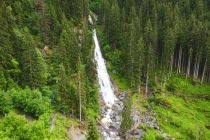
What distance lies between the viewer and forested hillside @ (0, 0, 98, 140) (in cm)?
4698

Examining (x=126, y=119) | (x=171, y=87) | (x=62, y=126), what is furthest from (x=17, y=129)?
(x=171, y=87)

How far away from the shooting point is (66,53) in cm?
A: 6581

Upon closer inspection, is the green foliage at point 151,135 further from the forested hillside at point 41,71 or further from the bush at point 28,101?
the bush at point 28,101

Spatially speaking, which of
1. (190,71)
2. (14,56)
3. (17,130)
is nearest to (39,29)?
(14,56)

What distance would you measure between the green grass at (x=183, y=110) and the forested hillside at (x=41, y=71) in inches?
723

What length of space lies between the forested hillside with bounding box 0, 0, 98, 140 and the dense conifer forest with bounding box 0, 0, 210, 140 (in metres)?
0.19

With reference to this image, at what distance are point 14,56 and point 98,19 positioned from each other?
5515cm

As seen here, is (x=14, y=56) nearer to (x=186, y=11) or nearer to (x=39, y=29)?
(x=39, y=29)

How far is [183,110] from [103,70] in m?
25.0

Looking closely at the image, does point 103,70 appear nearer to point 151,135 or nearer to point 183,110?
point 183,110

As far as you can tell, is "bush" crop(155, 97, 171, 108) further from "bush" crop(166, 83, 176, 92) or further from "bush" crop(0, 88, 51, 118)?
"bush" crop(0, 88, 51, 118)

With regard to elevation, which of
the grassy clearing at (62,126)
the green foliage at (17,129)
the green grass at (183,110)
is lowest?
the green grass at (183,110)

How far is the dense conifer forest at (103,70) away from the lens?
52.3 meters

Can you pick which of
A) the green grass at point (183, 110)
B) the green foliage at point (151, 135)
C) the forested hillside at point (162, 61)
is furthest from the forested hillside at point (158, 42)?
the green foliage at point (151, 135)
